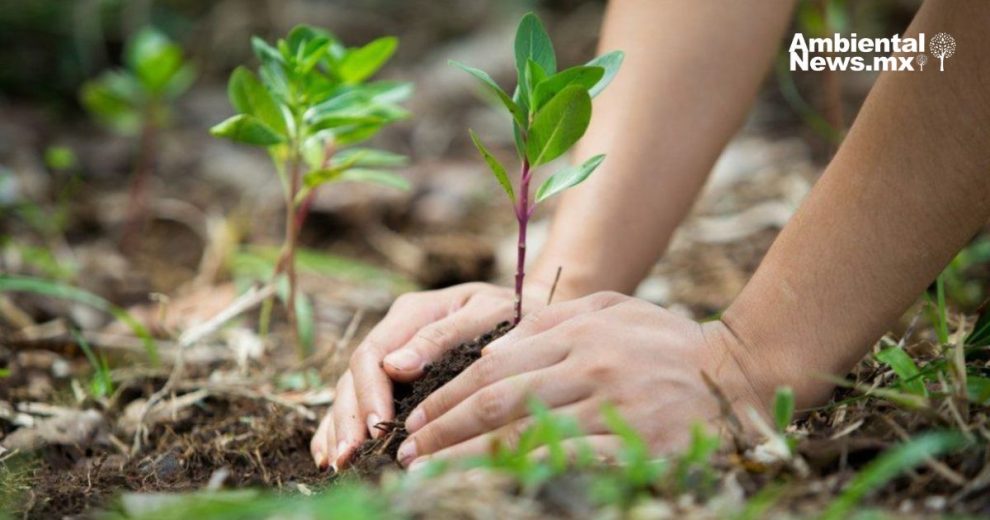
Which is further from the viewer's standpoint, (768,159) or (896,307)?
(768,159)

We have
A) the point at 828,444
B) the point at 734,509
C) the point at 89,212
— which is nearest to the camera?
the point at 734,509

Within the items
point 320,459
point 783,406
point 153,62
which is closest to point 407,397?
point 320,459

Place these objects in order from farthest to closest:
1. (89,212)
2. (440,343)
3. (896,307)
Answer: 1. (89,212)
2. (440,343)
3. (896,307)

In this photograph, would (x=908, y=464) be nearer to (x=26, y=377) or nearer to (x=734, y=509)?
(x=734, y=509)

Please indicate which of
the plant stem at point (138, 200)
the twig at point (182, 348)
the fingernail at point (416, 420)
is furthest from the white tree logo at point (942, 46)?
the plant stem at point (138, 200)

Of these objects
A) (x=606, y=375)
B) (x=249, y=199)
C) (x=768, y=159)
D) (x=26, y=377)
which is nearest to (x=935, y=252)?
(x=606, y=375)

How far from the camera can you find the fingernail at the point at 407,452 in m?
1.41

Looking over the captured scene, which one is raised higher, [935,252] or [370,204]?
[935,252]

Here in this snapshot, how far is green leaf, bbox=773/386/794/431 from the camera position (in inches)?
48.8

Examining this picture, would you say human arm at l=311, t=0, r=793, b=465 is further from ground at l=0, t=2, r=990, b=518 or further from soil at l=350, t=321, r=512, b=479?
ground at l=0, t=2, r=990, b=518

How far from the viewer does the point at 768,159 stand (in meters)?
3.54

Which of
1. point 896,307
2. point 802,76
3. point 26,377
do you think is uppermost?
point 802,76

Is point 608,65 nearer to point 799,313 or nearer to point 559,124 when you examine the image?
point 559,124

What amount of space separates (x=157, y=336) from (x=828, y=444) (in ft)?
5.39
